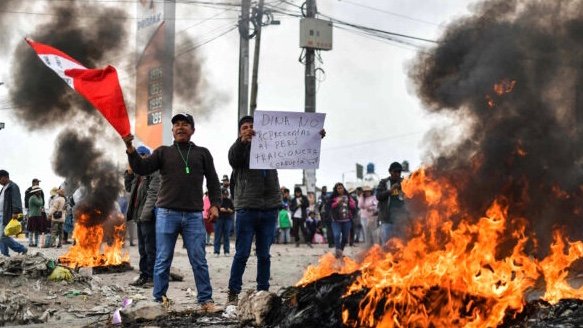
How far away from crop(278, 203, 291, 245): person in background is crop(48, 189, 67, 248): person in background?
639cm

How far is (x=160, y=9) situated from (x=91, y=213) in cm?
709

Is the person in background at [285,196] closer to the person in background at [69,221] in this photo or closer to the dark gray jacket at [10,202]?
the person in background at [69,221]

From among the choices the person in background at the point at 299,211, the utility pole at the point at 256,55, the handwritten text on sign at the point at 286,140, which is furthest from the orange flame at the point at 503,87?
the utility pole at the point at 256,55

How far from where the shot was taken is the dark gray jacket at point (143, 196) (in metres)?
8.55

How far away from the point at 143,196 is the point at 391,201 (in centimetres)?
379

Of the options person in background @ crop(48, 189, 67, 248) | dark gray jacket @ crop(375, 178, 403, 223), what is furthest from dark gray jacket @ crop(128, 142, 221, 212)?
person in background @ crop(48, 189, 67, 248)

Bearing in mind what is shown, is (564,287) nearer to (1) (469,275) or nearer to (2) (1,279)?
(1) (469,275)

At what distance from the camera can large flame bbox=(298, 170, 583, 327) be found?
4.95 m

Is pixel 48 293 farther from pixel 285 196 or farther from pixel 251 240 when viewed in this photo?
pixel 285 196

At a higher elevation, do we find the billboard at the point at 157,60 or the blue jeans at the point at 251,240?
the billboard at the point at 157,60

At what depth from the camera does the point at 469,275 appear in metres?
5.13

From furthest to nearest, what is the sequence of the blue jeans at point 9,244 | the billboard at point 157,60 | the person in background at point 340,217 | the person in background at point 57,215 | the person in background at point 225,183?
the billboard at point 157,60 → the person in background at point 57,215 → the person in background at point 225,183 → the person in background at point 340,217 → the blue jeans at point 9,244

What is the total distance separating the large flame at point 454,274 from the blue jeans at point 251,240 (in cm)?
109

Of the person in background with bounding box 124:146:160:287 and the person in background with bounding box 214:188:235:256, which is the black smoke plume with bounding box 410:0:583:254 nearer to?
the person in background with bounding box 124:146:160:287
